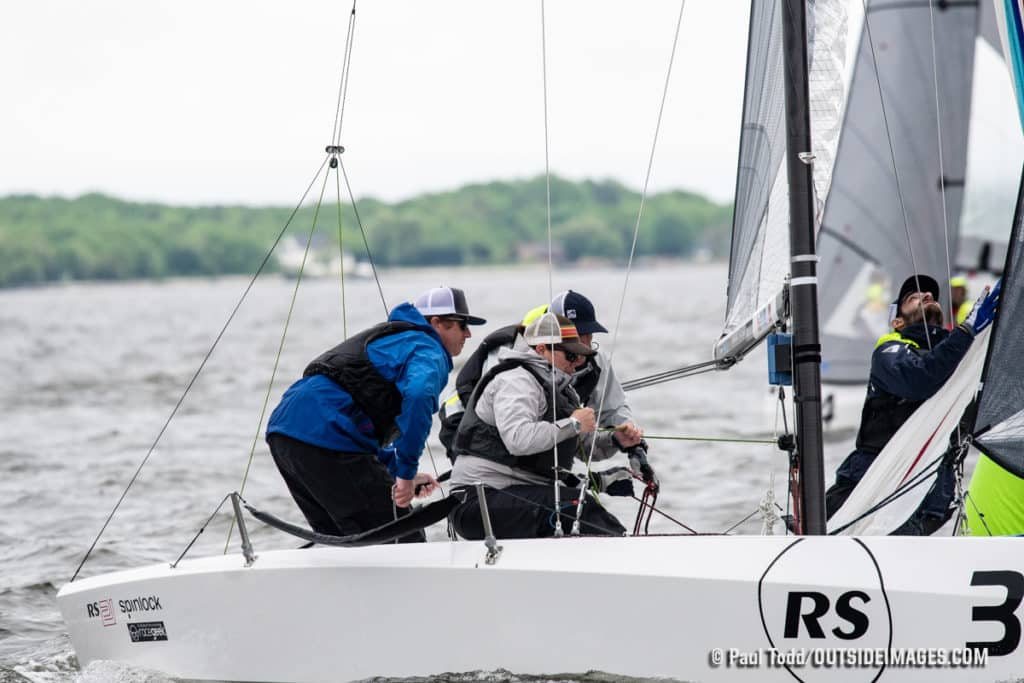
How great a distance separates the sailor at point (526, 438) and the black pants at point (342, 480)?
0.27 metres

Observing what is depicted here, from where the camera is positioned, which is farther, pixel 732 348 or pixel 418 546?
pixel 732 348

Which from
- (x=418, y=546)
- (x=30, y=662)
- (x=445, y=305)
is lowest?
(x=30, y=662)

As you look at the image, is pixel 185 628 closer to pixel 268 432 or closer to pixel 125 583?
pixel 125 583

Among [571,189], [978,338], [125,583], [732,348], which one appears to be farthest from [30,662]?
[571,189]

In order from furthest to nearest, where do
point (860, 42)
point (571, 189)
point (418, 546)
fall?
point (571, 189) < point (860, 42) < point (418, 546)

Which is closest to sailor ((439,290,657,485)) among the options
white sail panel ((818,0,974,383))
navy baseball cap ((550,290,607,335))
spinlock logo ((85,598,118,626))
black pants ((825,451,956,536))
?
navy baseball cap ((550,290,607,335))

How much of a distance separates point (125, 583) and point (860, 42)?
8.65 metres

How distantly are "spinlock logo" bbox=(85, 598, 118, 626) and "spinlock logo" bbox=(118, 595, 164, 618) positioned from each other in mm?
43

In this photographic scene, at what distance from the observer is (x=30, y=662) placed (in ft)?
15.1

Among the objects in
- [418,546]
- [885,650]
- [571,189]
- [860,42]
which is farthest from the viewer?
[571,189]

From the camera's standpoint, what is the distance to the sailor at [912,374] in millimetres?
3990

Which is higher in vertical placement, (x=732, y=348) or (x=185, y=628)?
(x=732, y=348)

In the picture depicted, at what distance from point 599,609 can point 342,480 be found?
1030 millimetres

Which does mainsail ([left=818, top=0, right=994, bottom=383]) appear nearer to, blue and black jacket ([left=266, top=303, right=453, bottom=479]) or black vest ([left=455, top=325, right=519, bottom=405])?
black vest ([left=455, top=325, right=519, bottom=405])
